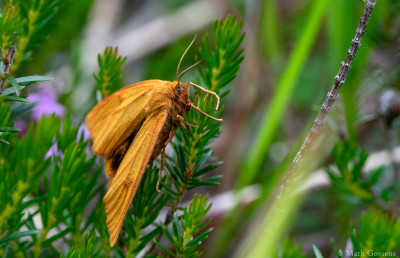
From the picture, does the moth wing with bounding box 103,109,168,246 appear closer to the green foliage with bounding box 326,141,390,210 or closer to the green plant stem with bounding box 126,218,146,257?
the green plant stem with bounding box 126,218,146,257

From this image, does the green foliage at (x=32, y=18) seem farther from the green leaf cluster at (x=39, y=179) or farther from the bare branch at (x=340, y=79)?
the bare branch at (x=340, y=79)

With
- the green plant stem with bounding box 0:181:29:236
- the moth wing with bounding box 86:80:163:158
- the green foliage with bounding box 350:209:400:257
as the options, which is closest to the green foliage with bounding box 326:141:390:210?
the green foliage with bounding box 350:209:400:257

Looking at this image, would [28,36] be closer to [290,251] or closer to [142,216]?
[142,216]

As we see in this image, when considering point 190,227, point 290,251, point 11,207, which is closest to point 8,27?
point 11,207

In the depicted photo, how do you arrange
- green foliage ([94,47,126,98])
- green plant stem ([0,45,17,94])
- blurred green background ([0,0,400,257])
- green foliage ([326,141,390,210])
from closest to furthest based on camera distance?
green plant stem ([0,45,17,94])
green foliage ([94,47,126,98])
green foliage ([326,141,390,210])
blurred green background ([0,0,400,257])

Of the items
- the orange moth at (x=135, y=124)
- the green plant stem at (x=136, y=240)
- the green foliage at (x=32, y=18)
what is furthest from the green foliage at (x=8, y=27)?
the green plant stem at (x=136, y=240)
